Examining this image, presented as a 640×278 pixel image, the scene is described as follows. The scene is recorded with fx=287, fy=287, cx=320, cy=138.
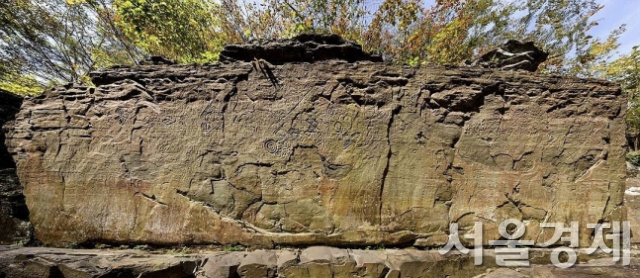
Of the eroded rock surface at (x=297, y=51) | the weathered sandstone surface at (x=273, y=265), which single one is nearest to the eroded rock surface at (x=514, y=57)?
the eroded rock surface at (x=297, y=51)

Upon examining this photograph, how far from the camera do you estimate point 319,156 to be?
2895mm

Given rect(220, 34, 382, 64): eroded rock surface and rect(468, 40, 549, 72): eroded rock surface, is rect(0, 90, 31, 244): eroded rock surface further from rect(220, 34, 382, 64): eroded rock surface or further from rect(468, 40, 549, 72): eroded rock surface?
rect(468, 40, 549, 72): eroded rock surface

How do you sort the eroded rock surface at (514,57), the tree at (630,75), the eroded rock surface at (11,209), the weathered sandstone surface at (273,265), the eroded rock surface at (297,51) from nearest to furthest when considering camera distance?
the weathered sandstone surface at (273,265) < the eroded rock surface at (11,209) < the eroded rock surface at (297,51) < the eroded rock surface at (514,57) < the tree at (630,75)

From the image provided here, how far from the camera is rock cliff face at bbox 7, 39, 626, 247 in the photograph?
2.83m

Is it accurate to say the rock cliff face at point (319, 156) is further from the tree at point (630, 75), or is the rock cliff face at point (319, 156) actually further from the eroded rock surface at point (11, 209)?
the tree at point (630, 75)

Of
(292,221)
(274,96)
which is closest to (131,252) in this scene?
(292,221)

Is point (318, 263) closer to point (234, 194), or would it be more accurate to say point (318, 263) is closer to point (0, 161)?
point (234, 194)

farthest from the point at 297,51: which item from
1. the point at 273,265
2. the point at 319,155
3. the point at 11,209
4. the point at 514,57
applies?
the point at 11,209

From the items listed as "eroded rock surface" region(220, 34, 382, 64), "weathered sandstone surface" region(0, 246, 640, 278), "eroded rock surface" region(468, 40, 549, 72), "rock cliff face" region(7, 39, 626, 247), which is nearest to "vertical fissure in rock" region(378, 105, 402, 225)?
"rock cliff face" region(7, 39, 626, 247)

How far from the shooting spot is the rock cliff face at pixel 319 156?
9.30 ft

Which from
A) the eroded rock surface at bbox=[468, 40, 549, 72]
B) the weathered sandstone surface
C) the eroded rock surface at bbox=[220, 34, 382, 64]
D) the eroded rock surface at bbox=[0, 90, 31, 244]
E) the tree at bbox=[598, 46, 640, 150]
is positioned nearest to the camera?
the weathered sandstone surface

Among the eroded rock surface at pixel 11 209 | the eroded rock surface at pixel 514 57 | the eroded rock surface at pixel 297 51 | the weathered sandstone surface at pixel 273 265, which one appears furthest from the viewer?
the eroded rock surface at pixel 514 57

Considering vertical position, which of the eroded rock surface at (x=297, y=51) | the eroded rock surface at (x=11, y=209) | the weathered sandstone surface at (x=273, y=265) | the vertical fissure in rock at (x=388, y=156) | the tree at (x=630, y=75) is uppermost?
the tree at (x=630, y=75)

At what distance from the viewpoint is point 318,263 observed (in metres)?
2.56
